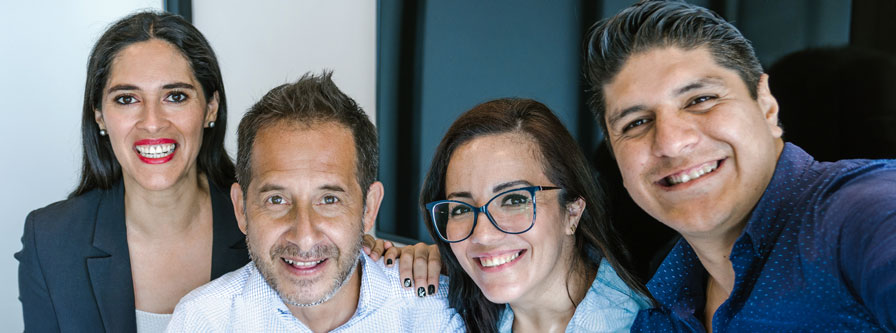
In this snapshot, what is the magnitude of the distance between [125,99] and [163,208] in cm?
37

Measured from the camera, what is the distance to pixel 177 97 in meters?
2.18

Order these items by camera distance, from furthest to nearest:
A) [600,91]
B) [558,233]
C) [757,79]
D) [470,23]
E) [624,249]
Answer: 1. [470,23]
2. [624,249]
3. [558,233]
4. [600,91]
5. [757,79]

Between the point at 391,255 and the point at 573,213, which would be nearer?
the point at 573,213

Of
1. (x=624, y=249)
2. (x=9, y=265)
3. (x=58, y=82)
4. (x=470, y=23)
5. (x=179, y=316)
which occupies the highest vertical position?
(x=470, y=23)

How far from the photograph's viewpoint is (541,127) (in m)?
1.75

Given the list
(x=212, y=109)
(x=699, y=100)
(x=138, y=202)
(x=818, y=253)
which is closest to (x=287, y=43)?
(x=212, y=109)

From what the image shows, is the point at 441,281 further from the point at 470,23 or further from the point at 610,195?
the point at 470,23

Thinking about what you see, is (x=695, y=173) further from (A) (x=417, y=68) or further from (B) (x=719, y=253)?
(A) (x=417, y=68)

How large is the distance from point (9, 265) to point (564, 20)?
2739 mm

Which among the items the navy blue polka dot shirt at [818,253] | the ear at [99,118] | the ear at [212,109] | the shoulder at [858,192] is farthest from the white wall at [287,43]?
the shoulder at [858,192]

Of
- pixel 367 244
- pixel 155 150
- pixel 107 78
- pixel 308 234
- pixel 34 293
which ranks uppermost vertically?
pixel 107 78

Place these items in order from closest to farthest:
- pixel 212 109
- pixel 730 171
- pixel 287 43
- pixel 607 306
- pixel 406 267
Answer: pixel 730 171, pixel 607 306, pixel 406 267, pixel 212 109, pixel 287 43

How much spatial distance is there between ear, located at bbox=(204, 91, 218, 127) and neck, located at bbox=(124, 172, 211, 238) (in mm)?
193

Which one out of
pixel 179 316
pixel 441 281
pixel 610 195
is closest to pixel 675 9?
pixel 610 195
